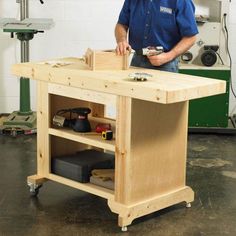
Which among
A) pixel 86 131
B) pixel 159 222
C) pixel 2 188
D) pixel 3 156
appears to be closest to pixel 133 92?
pixel 86 131

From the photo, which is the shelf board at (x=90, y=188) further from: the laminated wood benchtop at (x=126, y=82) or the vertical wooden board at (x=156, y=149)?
the laminated wood benchtop at (x=126, y=82)

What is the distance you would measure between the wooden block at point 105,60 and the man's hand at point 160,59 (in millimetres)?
151

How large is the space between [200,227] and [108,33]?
252cm

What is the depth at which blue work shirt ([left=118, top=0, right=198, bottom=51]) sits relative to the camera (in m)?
2.95

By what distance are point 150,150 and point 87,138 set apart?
1.08ft

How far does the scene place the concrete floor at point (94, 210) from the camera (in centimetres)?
265

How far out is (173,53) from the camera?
2957 mm

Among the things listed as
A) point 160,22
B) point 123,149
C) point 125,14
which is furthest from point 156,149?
point 125,14

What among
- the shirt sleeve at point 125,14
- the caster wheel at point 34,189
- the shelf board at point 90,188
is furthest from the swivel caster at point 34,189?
the shirt sleeve at point 125,14

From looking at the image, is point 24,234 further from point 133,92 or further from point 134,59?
point 134,59

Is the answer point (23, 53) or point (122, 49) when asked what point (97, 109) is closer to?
point (122, 49)

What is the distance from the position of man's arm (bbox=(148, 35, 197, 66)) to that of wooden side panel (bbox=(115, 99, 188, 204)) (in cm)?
30

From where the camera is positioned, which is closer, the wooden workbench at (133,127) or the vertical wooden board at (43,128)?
the wooden workbench at (133,127)

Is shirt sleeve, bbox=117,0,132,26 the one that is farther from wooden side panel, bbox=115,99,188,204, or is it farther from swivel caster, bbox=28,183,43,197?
swivel caster, bbox=28,183,43,197
